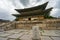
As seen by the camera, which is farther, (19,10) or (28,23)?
(19,10)

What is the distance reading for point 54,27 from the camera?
1241cm

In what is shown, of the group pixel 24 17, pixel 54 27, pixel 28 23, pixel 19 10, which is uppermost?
pixel 19 10

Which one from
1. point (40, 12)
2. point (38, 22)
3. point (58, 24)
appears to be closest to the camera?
point (58, 24)

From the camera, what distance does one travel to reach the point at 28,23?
1384 centimetres

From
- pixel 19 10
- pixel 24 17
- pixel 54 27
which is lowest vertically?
pixel 54 27

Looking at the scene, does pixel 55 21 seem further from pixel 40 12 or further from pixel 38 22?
pixel 40 12

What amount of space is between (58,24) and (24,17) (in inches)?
402

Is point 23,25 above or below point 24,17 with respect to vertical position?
below

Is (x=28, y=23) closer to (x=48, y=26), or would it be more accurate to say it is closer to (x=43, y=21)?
(x=43, y=21)

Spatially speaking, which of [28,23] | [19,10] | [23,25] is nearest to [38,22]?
[28,23]

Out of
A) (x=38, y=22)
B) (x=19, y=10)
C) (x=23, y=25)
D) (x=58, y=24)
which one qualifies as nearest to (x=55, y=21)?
(x=58, y=24)

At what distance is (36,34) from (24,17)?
16.3 meters

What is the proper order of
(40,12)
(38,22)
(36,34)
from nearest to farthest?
1. (36,34)
2. (38,22)
3. (40,12)

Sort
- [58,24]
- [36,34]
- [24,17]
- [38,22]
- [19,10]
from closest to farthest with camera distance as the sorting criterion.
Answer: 1. [36,34]
2. [58,24]
3. [38,22]
4. [24,17]
5. [19,10]
